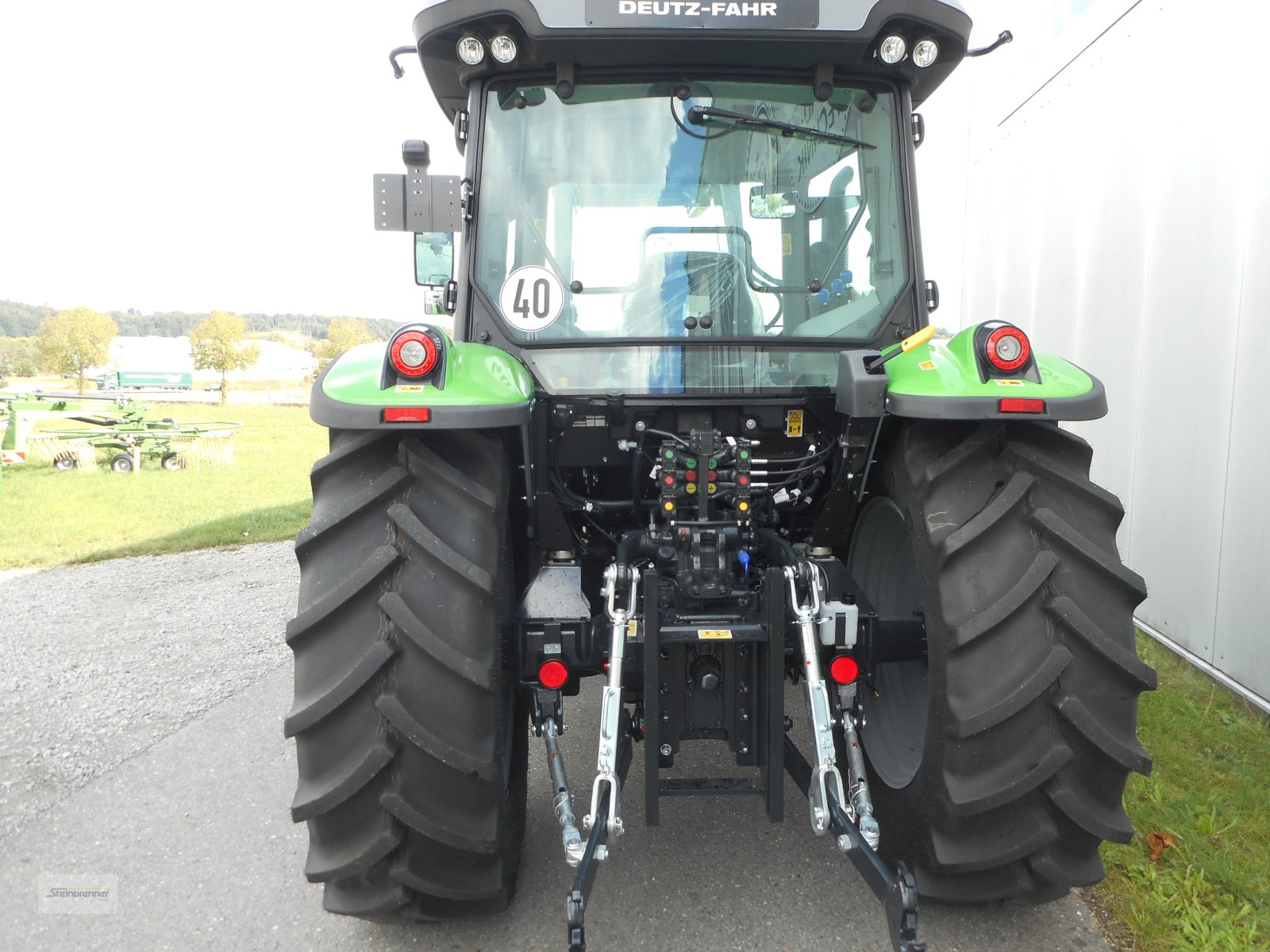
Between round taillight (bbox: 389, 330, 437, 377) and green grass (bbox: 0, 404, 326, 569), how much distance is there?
7511 millimetres

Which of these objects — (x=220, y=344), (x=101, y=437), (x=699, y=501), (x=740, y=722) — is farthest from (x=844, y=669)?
(x=220, y=344)

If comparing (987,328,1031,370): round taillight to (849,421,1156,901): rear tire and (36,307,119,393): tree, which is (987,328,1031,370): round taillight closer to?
(849,421,1156,901): rear tire

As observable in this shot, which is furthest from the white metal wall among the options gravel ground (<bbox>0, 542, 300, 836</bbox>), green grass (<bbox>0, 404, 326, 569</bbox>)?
green grass (<bbox>0, 404, 326, 569</bbox>)

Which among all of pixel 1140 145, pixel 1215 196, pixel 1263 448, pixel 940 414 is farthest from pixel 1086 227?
pixel 940 414

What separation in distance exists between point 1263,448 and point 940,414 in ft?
8.01

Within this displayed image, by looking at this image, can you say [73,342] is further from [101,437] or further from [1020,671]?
[1020,671]

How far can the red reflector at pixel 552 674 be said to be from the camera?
248cm

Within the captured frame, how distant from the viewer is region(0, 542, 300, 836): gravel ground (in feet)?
12.8

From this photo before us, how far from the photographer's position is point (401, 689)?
2184mm

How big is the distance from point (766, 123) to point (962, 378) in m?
1.04

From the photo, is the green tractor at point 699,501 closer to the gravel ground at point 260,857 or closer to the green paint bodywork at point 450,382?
the green paint bodywork at point 450,382

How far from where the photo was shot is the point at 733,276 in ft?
9.29

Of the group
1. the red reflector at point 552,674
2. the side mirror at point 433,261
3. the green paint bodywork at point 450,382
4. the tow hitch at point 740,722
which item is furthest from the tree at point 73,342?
the tow hitch at point 740,722

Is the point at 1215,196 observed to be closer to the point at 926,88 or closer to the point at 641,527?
the point at 926,88
